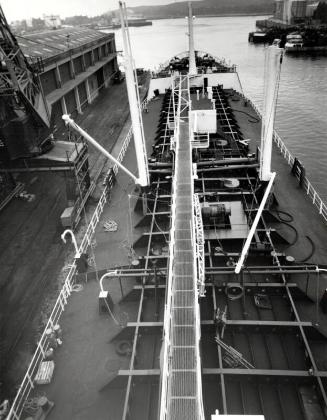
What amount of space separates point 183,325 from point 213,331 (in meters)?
2.73

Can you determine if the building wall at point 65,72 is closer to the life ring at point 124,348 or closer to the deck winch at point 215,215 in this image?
the deck winch at point 215,215

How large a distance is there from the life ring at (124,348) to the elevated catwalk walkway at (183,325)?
10.7 feet

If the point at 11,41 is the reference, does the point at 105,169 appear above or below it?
below

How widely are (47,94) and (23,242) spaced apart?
27.4 m

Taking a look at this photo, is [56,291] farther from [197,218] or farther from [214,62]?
[214,62]

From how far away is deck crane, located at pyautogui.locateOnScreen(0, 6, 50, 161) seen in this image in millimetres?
18906

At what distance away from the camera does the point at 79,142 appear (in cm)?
2484

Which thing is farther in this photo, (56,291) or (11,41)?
(11,41)

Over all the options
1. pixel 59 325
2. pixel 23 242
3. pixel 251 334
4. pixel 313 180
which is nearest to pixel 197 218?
pixel 251 334

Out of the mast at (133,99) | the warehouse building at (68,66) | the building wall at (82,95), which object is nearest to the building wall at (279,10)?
the warehouse building at (68,66)

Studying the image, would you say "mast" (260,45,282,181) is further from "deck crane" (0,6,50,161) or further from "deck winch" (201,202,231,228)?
"deck crane" (0,6,50,161)

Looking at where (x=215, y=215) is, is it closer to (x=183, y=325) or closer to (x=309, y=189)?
(x=183, y=325)

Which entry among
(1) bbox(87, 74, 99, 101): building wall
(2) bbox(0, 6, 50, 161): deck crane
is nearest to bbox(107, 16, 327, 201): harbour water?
A: (2) bbox(0, 6, 50, 161): deck crane

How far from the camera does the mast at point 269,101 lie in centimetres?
1761
